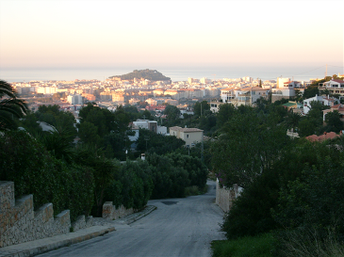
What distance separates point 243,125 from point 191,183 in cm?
1815

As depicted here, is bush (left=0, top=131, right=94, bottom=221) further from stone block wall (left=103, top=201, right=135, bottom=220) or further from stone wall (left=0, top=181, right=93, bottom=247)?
stone block wall (left=103, top=201, right=135, bottom=220)

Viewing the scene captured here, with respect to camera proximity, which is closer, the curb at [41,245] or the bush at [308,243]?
the bush at [308,243]

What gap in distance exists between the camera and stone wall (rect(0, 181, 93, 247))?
6719 mm

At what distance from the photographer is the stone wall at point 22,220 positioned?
6.72m

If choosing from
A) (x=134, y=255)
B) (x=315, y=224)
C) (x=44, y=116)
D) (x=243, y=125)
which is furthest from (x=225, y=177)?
(x=44, y=116)

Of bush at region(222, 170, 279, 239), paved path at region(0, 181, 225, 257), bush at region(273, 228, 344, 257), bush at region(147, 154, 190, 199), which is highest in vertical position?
bush at region(273, 228, 344, 257)

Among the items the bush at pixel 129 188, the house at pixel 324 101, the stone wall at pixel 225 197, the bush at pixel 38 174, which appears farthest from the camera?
the house at pixel 324 101

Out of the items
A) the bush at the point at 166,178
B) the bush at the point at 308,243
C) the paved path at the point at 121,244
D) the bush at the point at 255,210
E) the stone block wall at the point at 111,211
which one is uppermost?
the bush at the point at 308,243

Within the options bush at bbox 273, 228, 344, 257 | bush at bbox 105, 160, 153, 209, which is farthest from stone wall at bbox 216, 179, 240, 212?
bush at bbox 273, 228, 344, 257

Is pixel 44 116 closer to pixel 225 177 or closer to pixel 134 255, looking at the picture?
pixel 225 177

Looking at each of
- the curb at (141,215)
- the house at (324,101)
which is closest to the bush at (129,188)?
the curb at (141,215)

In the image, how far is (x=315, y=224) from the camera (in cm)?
586

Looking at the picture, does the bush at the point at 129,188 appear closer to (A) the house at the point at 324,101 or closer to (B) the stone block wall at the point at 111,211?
(B) the stone block wall at the point at 111,211

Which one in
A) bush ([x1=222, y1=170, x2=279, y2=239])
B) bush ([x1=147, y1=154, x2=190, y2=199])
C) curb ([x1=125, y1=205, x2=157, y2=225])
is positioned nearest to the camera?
bush ([x1=222, y1=170, x2=279, y2=239])
